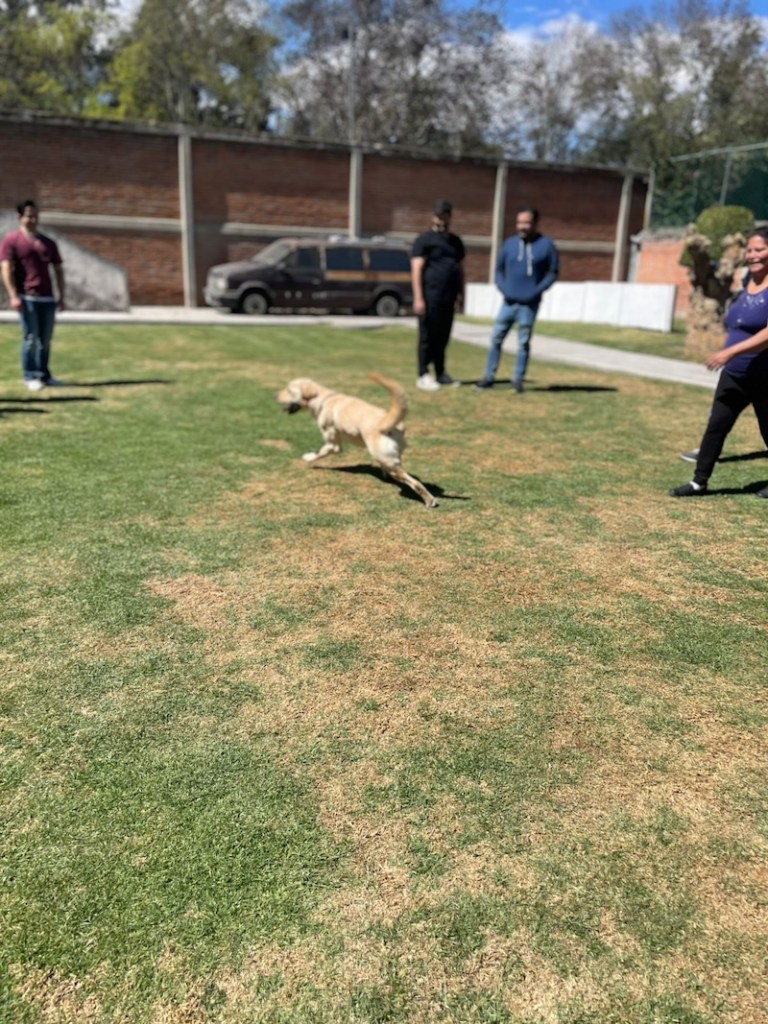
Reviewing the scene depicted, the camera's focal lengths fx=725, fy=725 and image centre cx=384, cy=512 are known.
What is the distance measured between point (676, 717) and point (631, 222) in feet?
96.3

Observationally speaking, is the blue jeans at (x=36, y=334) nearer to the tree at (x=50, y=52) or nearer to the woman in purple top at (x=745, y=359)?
the woman in purple top at (x=745, y=359)

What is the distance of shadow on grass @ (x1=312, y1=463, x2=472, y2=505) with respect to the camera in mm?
4758

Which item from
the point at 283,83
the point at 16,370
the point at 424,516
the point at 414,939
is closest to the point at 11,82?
the point at 283,83

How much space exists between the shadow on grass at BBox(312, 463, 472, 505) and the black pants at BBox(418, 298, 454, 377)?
3194 millimetres

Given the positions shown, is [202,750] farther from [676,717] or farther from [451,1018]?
[676,717]

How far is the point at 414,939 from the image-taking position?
1651 millimetres

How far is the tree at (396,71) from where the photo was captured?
1516 inches

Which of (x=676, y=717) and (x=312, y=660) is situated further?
(x=312, y=660)

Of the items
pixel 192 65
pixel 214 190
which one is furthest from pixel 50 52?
pixel 214 190

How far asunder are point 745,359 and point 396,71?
41.8 m

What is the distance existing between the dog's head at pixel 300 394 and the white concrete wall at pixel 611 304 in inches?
532

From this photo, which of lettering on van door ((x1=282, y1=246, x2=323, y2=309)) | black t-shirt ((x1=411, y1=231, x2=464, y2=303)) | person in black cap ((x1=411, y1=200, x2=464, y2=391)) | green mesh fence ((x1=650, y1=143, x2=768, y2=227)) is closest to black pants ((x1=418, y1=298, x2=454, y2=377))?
person in black cap ((x1=411, y1=200, x2=464, y2=391))

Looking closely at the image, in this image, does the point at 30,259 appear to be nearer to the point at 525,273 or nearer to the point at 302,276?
the point at 525,273

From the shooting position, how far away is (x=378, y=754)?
226 cm
